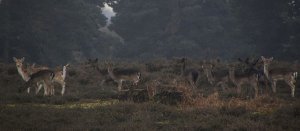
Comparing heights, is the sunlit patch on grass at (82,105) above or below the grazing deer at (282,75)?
below

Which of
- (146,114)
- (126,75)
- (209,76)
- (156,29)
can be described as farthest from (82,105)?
(156,29)

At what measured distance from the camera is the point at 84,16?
171 feet

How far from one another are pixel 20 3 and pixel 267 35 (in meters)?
25.3

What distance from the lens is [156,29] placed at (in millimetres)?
55469

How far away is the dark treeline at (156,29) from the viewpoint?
4534 centimetres

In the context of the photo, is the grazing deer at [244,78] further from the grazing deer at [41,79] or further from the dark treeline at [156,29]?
the dark treeline at [156,29]

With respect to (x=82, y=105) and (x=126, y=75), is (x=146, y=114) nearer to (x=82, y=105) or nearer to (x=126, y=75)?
(x=82, y=105)

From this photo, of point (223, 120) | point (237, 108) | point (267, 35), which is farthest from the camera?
point (267, 35)

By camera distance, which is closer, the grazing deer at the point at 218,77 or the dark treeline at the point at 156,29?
the grazing deer at the point at 218,77

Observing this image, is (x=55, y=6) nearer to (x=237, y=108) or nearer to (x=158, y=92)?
(x=158, y=92)

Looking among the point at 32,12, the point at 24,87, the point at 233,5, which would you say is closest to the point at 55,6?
the point at 32,12

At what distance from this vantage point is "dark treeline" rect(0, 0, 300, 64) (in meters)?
45.3

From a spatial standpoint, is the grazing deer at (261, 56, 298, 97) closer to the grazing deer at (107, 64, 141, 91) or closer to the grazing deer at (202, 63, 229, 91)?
the grazing deer at (202, 63, 229, 91)

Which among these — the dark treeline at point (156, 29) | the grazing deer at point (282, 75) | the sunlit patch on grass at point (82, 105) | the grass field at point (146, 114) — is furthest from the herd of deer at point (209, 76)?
the dark treeline at point (156, 29)
